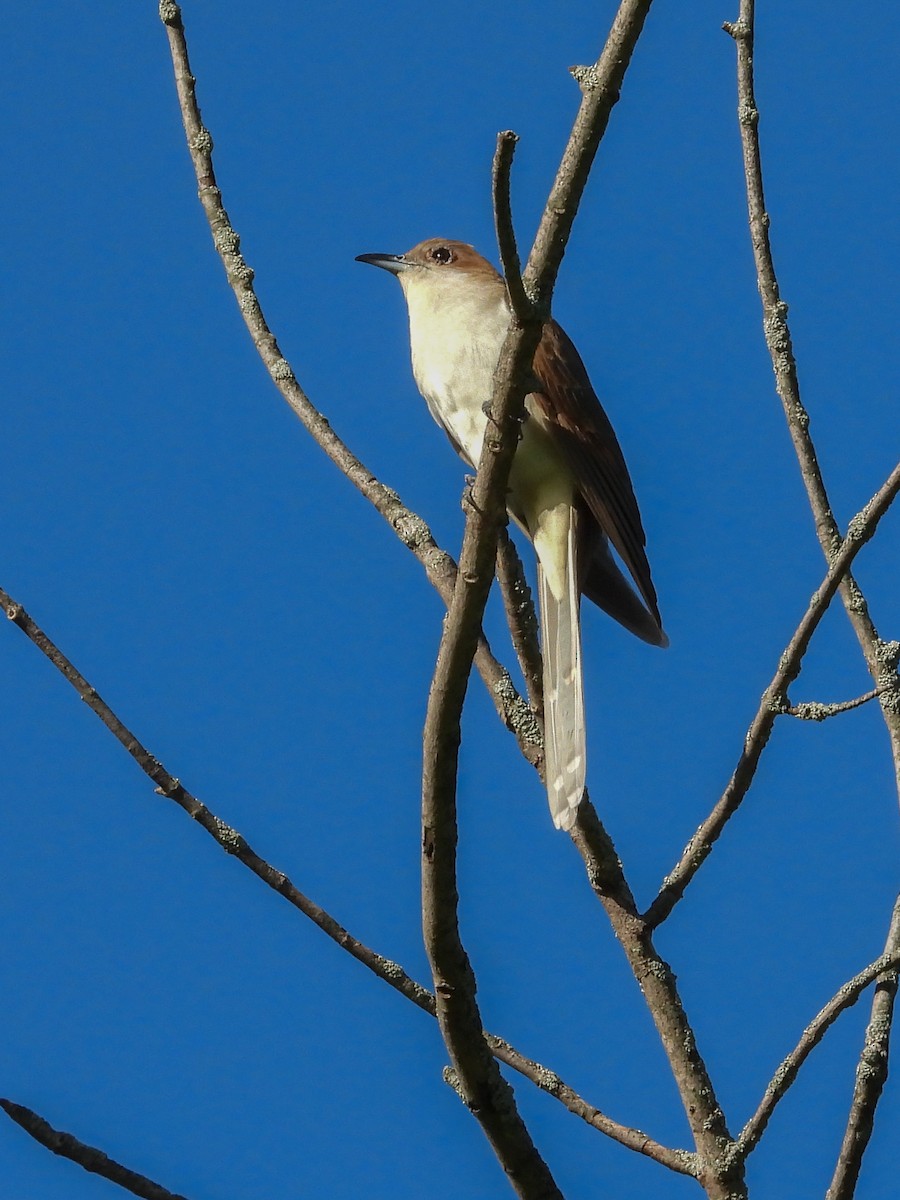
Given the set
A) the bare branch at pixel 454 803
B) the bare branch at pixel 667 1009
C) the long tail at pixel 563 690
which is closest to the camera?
the bare branch at pixel 454 803

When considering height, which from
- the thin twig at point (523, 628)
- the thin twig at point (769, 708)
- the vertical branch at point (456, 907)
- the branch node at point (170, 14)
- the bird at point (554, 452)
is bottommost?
the vertical branch at point (456, 907)

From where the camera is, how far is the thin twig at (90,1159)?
2338 mm

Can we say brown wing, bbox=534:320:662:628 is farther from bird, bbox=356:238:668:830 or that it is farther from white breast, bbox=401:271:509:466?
white breast, bbox=401:271:509:466

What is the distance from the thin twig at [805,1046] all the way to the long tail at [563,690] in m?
0.80

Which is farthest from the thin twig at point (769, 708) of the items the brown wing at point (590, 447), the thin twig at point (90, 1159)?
the brown wing at point (590, 447)

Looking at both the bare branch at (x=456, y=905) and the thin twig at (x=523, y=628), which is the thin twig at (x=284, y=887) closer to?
the bare branch at (x=456, y=905)

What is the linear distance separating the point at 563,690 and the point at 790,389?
1010mm

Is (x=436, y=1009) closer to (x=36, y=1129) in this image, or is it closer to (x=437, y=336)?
(x=36, y=1129)

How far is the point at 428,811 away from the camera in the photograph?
2.77m

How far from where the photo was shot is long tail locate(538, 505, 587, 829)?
3.42 meters

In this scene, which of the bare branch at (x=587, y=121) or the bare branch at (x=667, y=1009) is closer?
the bare branch at (x=587, y=121)

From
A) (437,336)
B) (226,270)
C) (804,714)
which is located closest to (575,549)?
(437,336)

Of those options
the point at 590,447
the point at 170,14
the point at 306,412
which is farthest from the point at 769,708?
the point at 170,14

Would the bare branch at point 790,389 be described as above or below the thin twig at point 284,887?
above
